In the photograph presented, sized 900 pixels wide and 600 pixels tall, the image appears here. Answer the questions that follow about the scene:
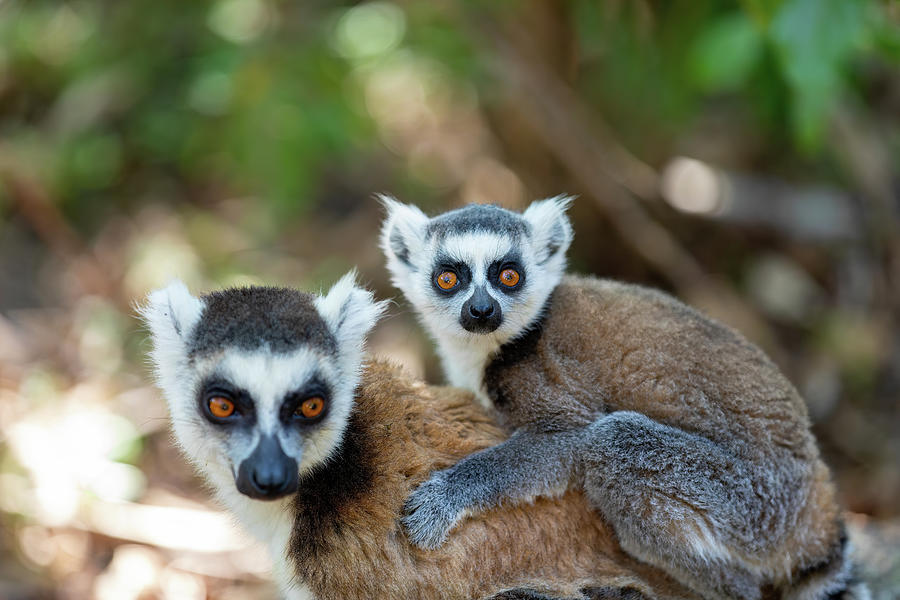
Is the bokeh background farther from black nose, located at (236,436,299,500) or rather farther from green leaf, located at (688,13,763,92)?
black nose, located at (236,436,299,500)

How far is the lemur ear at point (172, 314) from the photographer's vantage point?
4.12 m

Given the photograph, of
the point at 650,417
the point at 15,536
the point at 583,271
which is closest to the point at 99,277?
the point at 15,536

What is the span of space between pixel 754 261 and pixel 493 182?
3.61 m

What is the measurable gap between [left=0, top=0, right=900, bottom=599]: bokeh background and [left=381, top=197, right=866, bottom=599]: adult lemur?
145cm

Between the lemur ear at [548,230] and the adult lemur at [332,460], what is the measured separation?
1601 millimetres

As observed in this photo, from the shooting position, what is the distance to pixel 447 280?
5469 mm

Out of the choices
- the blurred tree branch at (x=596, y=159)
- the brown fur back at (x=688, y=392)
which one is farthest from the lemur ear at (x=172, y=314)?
the blurred tree branch at (x=596, y=159)

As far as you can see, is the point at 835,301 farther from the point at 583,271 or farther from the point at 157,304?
the point at 157,304

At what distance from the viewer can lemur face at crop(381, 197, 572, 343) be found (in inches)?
207

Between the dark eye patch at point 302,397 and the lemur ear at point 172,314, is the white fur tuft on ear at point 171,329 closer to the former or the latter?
the lemur ear at point 172,314

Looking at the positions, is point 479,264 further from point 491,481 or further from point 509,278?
point 491,481

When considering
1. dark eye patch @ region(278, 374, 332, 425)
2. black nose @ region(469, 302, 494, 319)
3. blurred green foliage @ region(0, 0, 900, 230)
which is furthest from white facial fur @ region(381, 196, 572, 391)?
blurred green foliage @ region(0, 0, 900, 230)

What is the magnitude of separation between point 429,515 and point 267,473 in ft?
3.21

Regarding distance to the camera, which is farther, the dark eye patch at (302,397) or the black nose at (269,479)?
the dark eye patch at (302,397)
